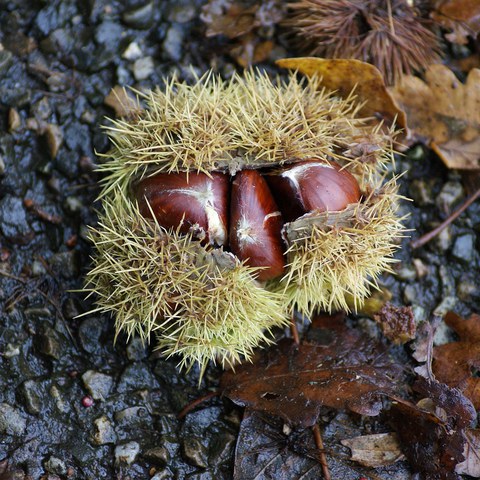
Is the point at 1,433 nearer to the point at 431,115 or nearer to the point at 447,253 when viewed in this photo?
the point at 447,253

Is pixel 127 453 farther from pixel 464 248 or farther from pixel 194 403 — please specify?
pixel 464 248

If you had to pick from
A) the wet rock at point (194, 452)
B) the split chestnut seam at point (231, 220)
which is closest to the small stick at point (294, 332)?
the split chestnut seam at point (231, 220)

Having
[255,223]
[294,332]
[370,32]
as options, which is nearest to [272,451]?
[294,332]

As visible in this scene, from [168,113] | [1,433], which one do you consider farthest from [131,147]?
[1,433]

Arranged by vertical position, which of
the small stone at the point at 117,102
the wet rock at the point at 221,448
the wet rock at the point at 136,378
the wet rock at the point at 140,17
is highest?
the wet rock at the point at 140,17

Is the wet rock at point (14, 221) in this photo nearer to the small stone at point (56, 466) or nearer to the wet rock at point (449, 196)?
the small stone at point (56, 466)

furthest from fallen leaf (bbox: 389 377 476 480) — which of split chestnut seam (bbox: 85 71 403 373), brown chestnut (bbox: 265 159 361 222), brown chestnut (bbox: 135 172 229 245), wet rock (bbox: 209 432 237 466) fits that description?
brown chestnut (bbox: 135 172 229 245)
